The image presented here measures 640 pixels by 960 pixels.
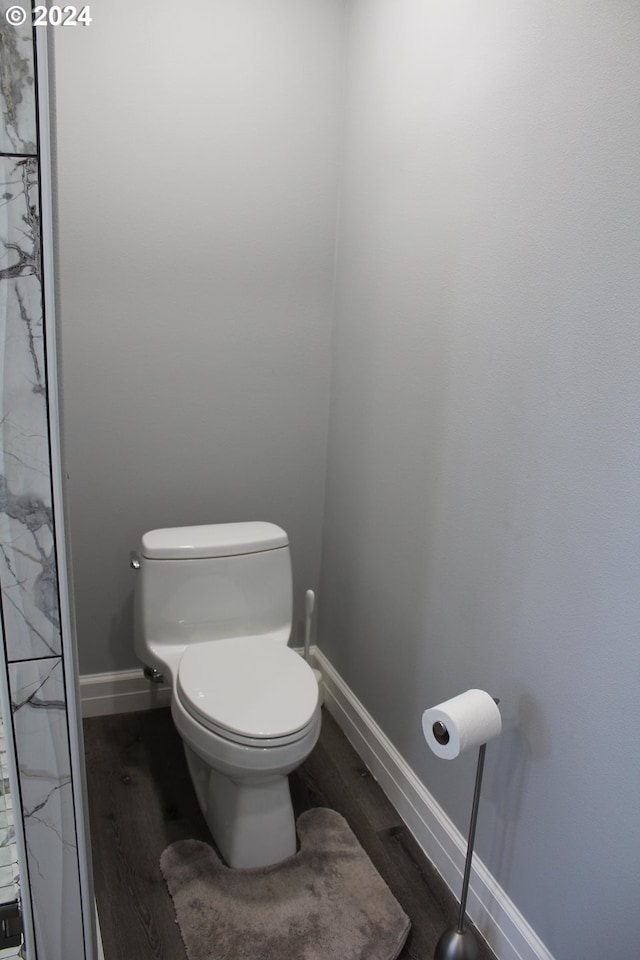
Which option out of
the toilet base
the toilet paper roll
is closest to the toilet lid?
the toilet base

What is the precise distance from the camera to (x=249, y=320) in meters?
2.21

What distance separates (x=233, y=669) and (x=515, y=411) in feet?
3.35

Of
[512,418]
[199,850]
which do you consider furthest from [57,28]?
[199,850]

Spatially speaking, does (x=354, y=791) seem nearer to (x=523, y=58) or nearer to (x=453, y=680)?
(x=453, y=680)

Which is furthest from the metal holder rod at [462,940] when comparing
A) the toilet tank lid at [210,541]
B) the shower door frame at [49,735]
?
the toilet tank lid at [210,541]

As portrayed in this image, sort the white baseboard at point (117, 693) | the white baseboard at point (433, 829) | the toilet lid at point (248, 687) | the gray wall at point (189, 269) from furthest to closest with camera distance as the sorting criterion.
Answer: the white baseboard at point (117, 693)
the gray wall at point (189, 269)
the toilet lid at point (248, 687)
the white baseboard at point (433, 829)

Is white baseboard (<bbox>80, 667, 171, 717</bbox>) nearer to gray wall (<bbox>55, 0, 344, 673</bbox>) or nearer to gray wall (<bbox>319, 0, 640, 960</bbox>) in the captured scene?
gray wall (<bbox>55, 0, 344, 673</bbox>)

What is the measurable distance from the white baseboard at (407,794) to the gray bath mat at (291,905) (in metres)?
0.17

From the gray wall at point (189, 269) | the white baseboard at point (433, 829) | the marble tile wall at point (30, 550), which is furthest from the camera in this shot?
the gray wall at point (189, 269)

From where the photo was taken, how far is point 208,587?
6.72 ft

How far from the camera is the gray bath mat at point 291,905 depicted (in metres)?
1.53

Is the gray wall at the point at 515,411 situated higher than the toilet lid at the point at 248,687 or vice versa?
the gray wall at the point at 515,411

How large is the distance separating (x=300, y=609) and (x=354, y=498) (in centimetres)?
58

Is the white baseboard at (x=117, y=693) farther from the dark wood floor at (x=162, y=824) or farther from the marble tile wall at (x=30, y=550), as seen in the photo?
the marble tile wall at (x=30, y=550)
